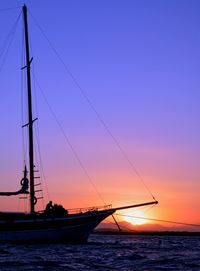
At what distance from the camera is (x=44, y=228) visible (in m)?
54.8

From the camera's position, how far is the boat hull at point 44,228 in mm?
54188

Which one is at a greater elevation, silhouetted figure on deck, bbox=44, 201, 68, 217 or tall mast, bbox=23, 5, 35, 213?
tall mast, bbox=23, 5, 35, 213

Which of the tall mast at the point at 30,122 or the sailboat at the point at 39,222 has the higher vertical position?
the tall mast at the point at 30,122

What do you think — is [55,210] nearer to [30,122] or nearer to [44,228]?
[44,228]

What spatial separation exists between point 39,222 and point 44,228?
0.98m

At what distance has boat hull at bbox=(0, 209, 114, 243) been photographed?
5419cm

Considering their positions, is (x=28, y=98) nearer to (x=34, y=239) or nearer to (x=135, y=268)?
(x=34, y=239)

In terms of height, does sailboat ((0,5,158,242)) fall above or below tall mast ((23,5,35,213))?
below

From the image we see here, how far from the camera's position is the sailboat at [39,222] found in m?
54.3

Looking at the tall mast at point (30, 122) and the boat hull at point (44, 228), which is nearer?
the boat hull at point (44, 228)

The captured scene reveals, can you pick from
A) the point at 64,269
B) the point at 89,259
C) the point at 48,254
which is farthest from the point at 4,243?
the point at 64,269

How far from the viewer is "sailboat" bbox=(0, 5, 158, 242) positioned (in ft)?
178

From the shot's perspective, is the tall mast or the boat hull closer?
the boat hull

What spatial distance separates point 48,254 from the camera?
4138cm
